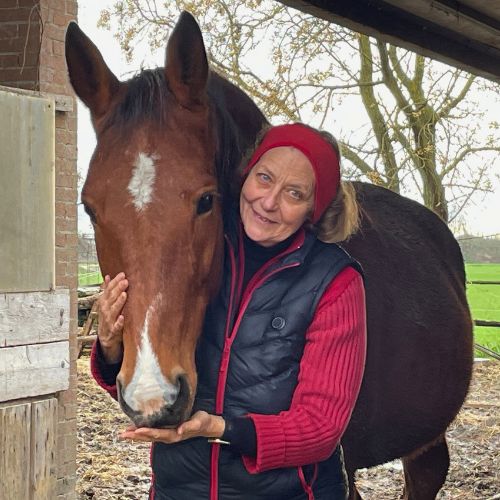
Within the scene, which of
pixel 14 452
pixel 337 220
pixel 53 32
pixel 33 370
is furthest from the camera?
pixel 53 32

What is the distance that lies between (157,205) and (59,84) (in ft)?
11.3

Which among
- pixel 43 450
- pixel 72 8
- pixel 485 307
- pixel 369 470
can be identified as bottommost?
pixel 369 470

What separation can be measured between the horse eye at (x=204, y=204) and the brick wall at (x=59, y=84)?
3.17 metres

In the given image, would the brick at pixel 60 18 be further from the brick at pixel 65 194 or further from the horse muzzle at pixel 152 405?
the horse muzzle at pixel 152 405

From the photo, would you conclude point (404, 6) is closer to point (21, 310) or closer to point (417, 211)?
point (417, 211)

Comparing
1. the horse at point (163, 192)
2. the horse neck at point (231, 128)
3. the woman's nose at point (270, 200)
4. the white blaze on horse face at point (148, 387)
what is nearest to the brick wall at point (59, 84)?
the horse neck at point (231, 128)

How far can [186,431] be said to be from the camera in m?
Answer: 1.40

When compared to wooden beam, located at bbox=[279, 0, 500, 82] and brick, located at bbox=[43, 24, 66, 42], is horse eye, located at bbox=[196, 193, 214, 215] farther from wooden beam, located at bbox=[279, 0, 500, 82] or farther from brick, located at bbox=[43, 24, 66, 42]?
brick, located at bbox=[43, 24, 66, 42]

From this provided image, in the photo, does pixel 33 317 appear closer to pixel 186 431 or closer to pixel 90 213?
pixel 90 213

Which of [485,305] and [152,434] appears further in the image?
[485,305]

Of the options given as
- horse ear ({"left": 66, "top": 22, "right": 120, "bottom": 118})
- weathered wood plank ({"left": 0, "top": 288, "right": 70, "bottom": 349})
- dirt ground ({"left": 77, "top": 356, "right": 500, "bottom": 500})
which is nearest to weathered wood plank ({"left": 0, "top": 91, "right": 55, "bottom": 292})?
weathered wood plank ({"left": 0, "top": 288, "right": 70, "bottom": 349})

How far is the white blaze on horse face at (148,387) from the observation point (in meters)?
1.34

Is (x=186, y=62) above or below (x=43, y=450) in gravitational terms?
above

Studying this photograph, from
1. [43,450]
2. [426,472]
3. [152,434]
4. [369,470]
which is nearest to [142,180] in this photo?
[152,434]
